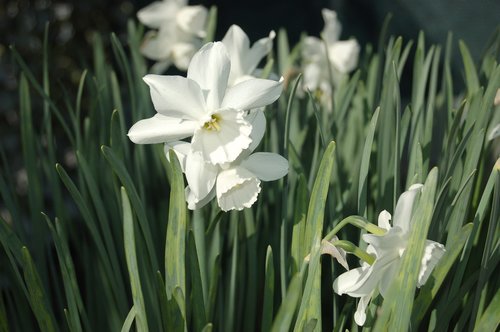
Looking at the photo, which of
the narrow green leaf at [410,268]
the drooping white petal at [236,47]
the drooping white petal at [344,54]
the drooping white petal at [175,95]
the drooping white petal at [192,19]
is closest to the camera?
the narrow green leaf at [410,268]

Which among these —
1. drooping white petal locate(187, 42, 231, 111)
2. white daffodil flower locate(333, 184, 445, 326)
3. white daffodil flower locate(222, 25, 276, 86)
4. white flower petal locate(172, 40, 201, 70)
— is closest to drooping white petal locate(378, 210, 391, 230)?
white daffodil flower locate(333, 184, 445, 326)

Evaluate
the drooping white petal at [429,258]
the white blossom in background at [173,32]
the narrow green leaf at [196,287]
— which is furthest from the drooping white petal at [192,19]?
the drooping white petal at [429,258]

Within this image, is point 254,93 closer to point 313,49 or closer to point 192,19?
point 192,19

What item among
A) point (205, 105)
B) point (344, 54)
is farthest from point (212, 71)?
point (344, 54)

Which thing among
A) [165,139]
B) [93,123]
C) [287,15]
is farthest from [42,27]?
[165,139]

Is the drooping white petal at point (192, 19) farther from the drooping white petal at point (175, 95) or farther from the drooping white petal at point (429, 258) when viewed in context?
the drooping white petal at point (429, 258)

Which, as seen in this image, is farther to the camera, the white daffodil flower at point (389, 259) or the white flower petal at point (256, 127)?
the white flower petal at point (256, 127)

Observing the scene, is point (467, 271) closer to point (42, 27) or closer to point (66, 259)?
point (66, 259)

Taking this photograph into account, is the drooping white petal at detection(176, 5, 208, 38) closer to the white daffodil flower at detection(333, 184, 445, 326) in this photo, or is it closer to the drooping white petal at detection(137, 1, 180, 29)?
the drooping white petal at detection(137, 1, 180, 29)
